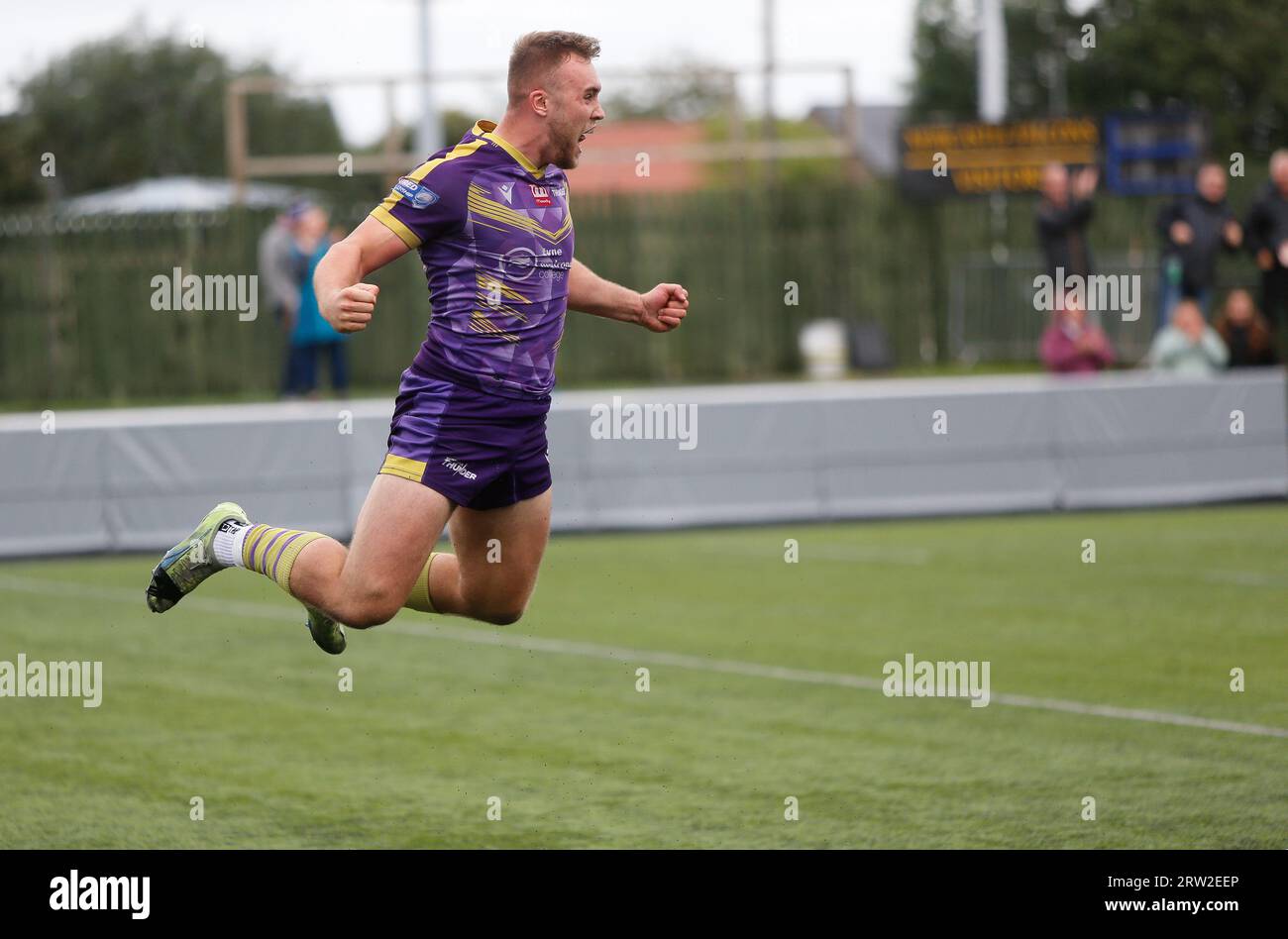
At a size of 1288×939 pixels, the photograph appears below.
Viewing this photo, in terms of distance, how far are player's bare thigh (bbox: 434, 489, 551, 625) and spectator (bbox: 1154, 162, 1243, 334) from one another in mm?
13837

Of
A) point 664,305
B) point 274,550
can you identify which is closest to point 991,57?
point 664,305

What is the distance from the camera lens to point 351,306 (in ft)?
19.2

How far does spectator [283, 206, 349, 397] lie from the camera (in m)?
19.3

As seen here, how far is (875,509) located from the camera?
1612cm

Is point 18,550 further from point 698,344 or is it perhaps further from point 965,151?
point 965,151

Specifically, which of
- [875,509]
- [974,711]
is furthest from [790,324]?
[974,711]

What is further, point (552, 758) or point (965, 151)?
point (965, 151)

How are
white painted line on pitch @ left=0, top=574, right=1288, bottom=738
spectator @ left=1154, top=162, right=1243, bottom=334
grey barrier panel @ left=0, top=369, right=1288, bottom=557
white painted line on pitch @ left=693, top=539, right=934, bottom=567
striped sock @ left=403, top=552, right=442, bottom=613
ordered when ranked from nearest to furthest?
striped sock @ left=403, top=552, right=442, bottom=613 → white painted line on pitch @ left=0, top=574, right=1288, bottom=738 → white painted line on pitch @ left=693, top=539, right=934, bottom=567 → grey barrier panel @ left=0, top=369, right=1288, bottom=557 → spectator @ left=1154, top=162, right=1243, bottom=334

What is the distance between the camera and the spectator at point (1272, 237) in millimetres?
18750

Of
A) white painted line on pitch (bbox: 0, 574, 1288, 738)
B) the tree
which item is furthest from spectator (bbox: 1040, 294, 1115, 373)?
the tree

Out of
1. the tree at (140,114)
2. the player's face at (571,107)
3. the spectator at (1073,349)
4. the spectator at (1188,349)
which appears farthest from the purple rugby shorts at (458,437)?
the tree at (140,114)

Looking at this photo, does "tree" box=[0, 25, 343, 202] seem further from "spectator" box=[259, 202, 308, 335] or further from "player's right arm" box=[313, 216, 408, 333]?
"player's right arm" box=[313, 216, 408, 333]

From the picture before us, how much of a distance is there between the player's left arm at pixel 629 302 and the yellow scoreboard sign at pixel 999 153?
Answer: 17.3 m
